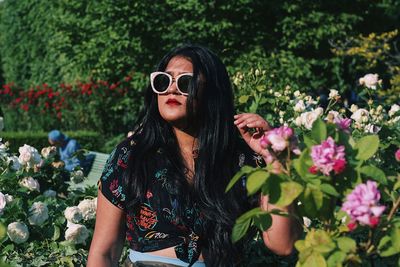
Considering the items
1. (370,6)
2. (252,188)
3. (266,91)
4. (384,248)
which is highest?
(252,188)

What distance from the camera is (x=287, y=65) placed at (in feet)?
32.7

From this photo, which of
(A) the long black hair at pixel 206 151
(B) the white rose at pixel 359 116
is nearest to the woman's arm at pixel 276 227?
(A) the long black hair at pixel 206 151

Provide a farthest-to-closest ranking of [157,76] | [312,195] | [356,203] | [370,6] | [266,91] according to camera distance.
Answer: [370,6], [266,91], [157,76], [312,195], [356,203]

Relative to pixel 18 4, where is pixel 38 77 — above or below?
below

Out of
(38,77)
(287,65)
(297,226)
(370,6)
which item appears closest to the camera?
(297,226)

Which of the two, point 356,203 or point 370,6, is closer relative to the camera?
point 356,203

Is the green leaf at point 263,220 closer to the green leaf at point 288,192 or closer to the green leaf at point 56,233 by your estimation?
the green leaf at point 288,192

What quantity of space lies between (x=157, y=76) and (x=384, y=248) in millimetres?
1119

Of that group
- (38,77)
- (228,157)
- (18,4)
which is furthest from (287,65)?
(18,4)

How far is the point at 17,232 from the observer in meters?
3.04

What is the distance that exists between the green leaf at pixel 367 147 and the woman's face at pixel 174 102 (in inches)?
37.3

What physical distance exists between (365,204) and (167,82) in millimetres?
1149

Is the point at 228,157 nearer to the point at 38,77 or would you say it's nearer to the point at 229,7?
A: the point at 229,7

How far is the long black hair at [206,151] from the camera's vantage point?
88.7 inches
